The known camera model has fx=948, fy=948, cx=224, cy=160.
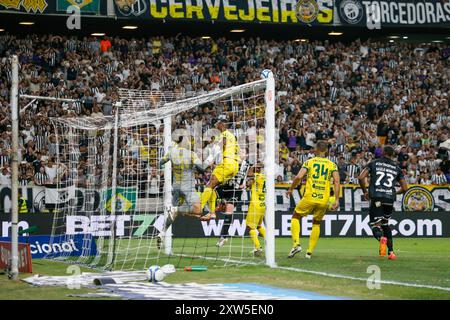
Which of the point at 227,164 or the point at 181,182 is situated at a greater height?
the point at 227,164

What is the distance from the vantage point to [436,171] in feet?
111

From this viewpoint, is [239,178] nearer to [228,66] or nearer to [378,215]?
[378,215]

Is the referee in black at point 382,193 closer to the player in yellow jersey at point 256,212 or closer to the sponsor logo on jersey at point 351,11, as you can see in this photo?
the player in yellow jersey at point 256,212

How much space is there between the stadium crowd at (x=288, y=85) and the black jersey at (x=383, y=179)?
11703 mm

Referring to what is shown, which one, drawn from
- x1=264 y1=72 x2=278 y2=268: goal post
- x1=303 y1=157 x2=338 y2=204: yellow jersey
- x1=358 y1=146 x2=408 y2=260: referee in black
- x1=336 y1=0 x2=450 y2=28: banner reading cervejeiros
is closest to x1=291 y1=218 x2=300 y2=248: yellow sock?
x1=303 y1=157 x2=338 y2=204: yellow jersey

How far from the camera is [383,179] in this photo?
18.6 m

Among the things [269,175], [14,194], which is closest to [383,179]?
[269,175]

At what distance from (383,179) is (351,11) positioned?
23.2 m

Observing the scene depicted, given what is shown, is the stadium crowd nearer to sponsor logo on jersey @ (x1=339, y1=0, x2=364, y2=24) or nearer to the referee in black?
sponsor logo on jersey @ (x1=339, y1=0, x2=364, y2=24)

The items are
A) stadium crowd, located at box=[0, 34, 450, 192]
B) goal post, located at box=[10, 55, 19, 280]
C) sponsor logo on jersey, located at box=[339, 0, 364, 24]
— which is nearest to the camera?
goal post, located at box=[10, 55, 19, 280]

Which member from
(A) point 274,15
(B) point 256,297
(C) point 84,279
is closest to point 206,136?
(A) point 274,15

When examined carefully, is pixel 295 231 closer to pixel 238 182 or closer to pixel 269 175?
pixel 238 182

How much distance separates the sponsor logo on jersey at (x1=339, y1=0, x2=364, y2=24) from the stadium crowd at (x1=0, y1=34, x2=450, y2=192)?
191cm

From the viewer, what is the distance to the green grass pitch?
12.3 meters
